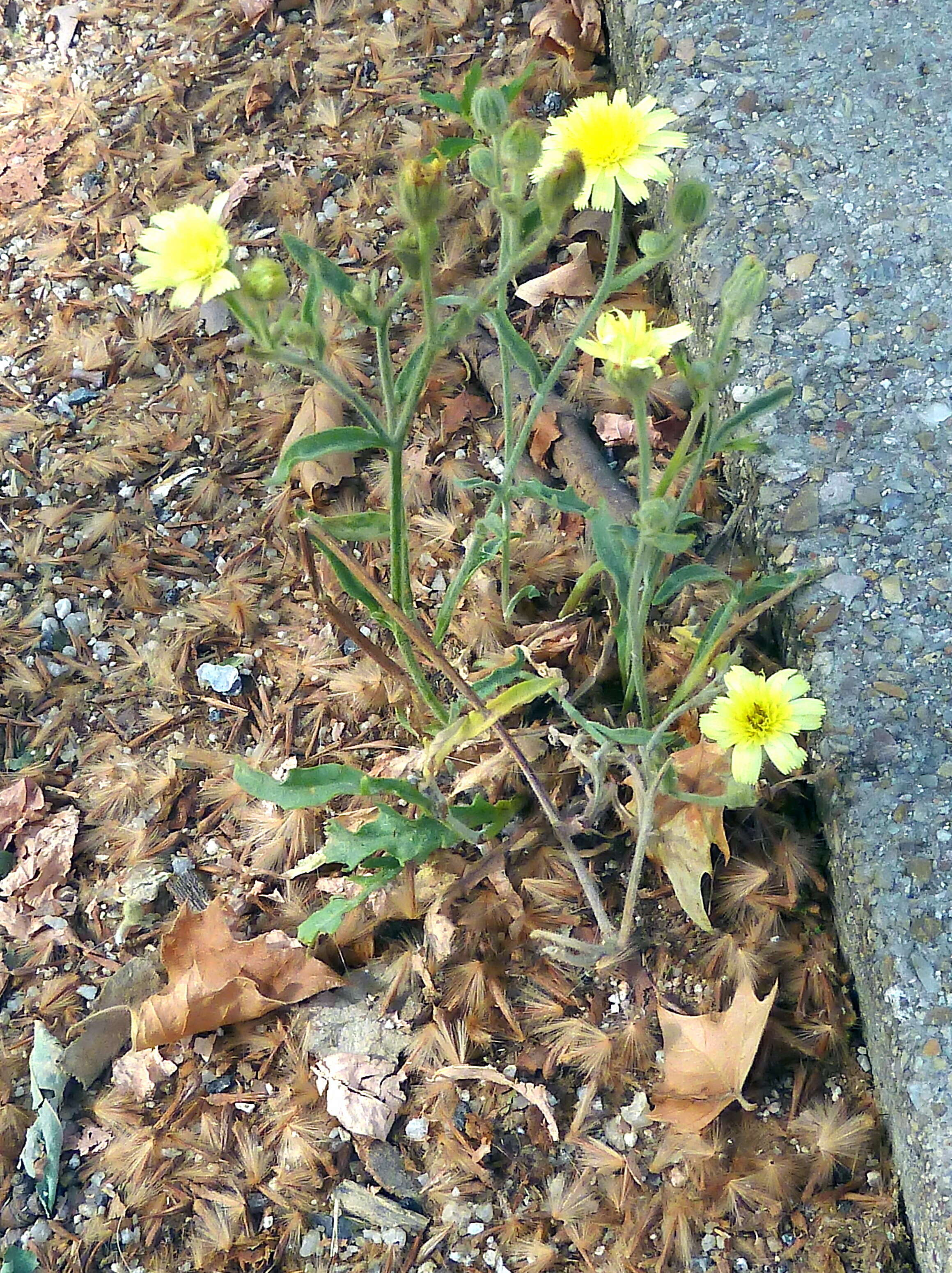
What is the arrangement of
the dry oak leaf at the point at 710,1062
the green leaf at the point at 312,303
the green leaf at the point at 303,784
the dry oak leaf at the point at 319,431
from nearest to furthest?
the green leaf at the point at 312,303 < the dry oak leaf at the point at 710,1062 < the green leaf at the point at 303,784 < the dry oak leaf at the point at 319,431

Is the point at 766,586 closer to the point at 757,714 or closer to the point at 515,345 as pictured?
the point at 757,714

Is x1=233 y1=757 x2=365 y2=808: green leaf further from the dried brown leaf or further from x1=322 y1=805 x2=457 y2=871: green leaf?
the dried brown leaf

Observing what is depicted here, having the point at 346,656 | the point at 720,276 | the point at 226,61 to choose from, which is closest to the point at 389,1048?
the point at 346,656

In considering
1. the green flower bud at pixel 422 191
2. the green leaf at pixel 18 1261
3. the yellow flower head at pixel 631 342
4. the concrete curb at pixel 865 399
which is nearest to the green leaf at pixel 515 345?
the yellow flower head at pixel 631 342

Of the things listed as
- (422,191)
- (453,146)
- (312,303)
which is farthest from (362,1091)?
(453,146)

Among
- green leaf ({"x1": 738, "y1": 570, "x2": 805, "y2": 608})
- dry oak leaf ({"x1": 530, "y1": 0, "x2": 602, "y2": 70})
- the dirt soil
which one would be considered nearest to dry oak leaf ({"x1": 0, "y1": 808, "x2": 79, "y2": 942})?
the dirt soil

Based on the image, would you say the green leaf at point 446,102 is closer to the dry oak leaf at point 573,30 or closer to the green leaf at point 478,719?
the dry oak leaf at point 573,30
